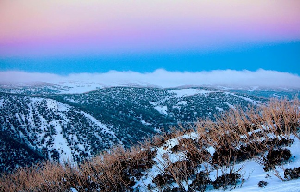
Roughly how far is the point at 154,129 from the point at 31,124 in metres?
53.3

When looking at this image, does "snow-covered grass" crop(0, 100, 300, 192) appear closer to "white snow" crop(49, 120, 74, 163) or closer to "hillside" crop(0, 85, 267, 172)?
"hillside" crop(0, 85, 267, 172)

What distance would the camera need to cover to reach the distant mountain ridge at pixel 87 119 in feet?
192

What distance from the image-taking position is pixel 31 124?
72.9 m

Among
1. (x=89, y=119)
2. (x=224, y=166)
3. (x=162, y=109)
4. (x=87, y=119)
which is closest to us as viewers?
(x=224, y=166)

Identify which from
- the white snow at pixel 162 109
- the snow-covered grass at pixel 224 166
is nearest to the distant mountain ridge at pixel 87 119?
the white snow at pixel 162 109

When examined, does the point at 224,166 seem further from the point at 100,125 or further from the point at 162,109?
the point at 162,109

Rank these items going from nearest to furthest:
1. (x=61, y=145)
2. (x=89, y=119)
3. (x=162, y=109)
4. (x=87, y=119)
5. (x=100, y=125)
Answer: (x=61, y=145) < (x=100, y=125) < (x=87, y=119) < (x=89, y=119) < (x=162, y=109)

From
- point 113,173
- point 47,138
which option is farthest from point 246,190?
point 47,138

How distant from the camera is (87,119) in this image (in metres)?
77.7

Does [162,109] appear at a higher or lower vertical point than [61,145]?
higher

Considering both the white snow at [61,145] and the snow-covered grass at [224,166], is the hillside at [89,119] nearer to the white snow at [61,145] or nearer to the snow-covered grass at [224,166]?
the white snow at [61,145]

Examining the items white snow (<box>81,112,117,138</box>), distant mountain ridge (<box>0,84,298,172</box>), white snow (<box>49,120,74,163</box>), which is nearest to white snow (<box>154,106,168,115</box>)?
distant mountain ridge (<box>0,84,298,172</box>)

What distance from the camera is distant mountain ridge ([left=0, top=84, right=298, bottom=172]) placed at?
58656 mm

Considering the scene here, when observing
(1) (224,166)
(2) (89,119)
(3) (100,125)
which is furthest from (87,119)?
(1) (224,166)
